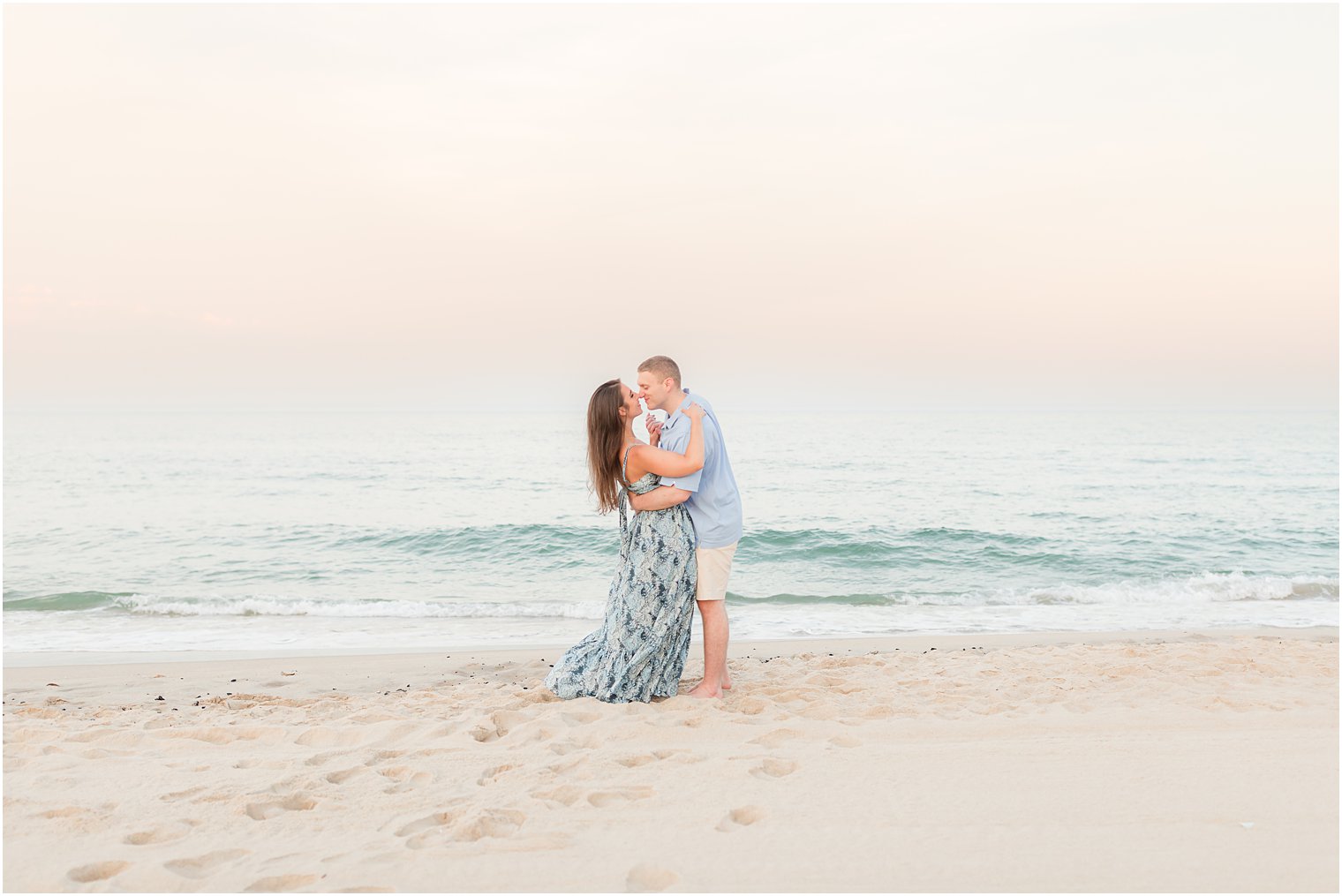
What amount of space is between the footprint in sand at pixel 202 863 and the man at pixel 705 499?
9.34 feet

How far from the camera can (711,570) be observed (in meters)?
5.40

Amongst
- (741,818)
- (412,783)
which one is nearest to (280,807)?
(412,783)

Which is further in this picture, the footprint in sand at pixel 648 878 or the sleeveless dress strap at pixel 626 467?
the sleeveless dress strap at pixel 626 467

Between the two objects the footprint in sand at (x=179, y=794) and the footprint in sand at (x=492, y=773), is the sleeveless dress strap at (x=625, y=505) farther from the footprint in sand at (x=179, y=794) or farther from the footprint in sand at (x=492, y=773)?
the footprint in sand at (x=179, y=794)

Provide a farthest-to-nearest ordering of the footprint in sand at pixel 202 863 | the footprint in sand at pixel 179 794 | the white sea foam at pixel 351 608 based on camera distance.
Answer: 1. the white sea foam at pixel 351 608
2. the footprint in sand at pixel 179 794
3. the footprint in sand at pixel 202 863

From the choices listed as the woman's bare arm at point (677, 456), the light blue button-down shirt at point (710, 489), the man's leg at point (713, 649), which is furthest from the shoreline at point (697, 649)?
the woman's bare arm at point (677, 456)

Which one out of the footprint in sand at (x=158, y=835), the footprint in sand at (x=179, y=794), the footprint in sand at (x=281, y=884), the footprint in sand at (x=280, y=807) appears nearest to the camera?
the footprint in sand at (x=281, y=884)

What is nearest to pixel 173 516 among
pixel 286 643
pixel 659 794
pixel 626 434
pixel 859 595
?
A: pixel 286 643

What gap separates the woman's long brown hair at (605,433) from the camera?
5152 millimetres

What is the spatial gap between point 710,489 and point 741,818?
2328 millimetres

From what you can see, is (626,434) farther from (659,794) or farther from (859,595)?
(859,595)

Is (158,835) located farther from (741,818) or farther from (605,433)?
(605,433)

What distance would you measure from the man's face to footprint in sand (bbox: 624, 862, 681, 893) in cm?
283

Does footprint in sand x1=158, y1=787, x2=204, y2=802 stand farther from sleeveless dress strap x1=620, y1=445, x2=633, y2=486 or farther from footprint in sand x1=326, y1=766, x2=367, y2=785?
sleeveless dress strap x1=620, y1=445, x2=633, y2=486
